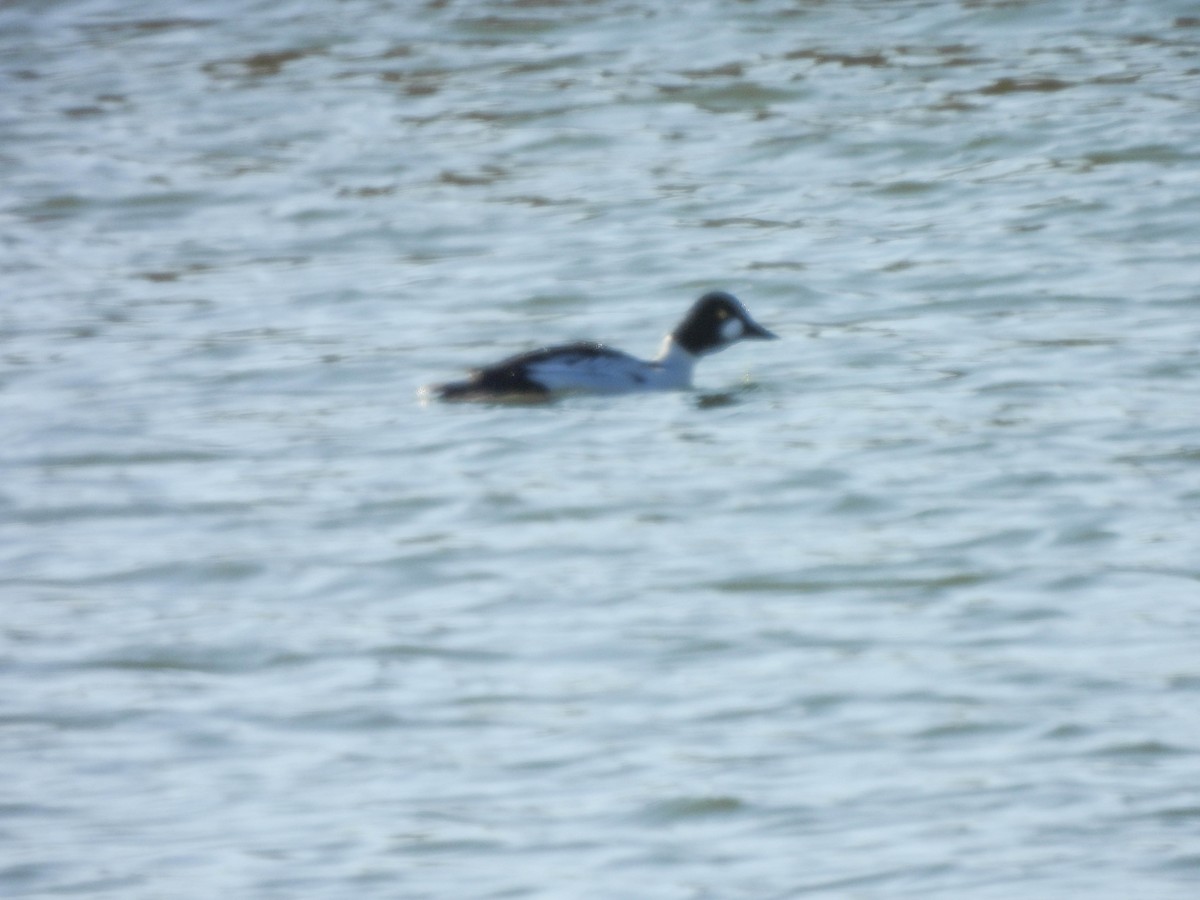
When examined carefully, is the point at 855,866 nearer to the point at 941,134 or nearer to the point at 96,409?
the point at 96,409

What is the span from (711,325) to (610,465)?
1.76 metres

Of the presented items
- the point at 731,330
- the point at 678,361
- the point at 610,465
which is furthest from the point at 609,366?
the point at 610,465

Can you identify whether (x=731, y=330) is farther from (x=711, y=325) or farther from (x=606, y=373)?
(x=606, y=373)

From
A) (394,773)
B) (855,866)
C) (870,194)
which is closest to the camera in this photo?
(855,866)

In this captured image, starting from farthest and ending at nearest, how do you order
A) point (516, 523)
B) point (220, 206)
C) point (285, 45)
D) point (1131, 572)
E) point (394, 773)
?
point (285, 45) → point (220, 206) → point (516, 523) → point (1131, 572) → point (394, 773)

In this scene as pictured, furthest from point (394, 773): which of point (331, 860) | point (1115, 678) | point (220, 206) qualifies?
point (220, 206)

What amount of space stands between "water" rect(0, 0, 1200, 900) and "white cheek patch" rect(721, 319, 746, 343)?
28cm

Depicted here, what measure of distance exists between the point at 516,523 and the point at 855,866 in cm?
369

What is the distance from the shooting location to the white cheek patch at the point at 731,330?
11.6 meters

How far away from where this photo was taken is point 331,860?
231 inches

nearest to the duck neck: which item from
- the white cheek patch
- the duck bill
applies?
the white cheek patch

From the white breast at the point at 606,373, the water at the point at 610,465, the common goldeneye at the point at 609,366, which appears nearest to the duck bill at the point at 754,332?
the common goldeneye at the point at 609,366

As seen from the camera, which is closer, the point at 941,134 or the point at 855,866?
the point at 855,866

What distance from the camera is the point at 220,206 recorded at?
618 inches
